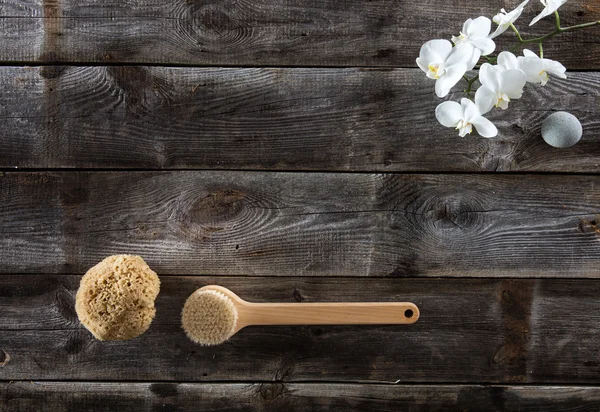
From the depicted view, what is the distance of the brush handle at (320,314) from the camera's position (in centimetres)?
74

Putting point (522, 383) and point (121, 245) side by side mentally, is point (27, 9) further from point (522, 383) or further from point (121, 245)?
point (522, 383)

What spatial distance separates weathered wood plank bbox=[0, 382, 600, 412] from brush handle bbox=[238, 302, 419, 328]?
10 centimetres

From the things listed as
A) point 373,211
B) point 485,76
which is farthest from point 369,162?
point 485,76

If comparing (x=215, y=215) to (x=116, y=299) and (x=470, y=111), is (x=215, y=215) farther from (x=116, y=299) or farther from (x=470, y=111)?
(x=470, y=111)

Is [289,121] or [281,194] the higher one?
[289,121]

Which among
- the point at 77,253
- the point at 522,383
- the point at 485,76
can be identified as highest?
the point at 485,76

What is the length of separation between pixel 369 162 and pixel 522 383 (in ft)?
1.26

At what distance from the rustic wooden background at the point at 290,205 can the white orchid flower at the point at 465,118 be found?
79mm

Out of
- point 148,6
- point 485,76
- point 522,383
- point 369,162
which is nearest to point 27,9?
point 148,6

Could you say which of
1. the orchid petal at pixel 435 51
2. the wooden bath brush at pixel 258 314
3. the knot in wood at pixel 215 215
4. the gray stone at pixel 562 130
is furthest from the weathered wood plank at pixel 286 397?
the orchid petal at pixel 435 51

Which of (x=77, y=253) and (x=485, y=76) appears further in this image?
(x=77, y=253)

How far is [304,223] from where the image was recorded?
78 cm

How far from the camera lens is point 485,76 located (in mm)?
669

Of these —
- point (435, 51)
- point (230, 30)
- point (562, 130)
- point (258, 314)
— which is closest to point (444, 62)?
point (435, 51)
